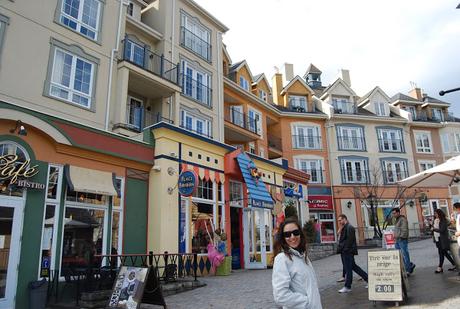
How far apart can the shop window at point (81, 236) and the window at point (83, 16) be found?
7850mm

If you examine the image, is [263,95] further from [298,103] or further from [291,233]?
[291,233]

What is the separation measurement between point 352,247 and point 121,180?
7.44 meters

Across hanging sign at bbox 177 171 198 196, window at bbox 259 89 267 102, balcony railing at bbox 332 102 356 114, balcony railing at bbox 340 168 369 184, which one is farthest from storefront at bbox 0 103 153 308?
balcony railing at bbox 332 102 356 114

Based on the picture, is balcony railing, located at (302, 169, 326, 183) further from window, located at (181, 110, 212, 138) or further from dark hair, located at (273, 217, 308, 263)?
dark hair, located at (273, 217, 308, 263)

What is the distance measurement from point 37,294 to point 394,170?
111 feet

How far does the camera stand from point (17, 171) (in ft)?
30.3

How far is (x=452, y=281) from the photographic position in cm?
850

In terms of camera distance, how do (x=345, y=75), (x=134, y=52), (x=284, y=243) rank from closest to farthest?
(x=284, y=243)
(x=134, y=52)
(x=345, y=75)

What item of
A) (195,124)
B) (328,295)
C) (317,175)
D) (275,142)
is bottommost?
(328,295)

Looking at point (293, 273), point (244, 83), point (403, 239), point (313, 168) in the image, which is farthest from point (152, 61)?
point (313, 168)

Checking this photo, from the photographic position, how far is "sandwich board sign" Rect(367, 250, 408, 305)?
24.2 ft

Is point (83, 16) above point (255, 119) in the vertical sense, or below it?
above

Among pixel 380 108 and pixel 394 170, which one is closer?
pixel 394 170

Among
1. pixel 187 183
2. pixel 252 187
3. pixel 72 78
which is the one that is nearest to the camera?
pixel 187 183
